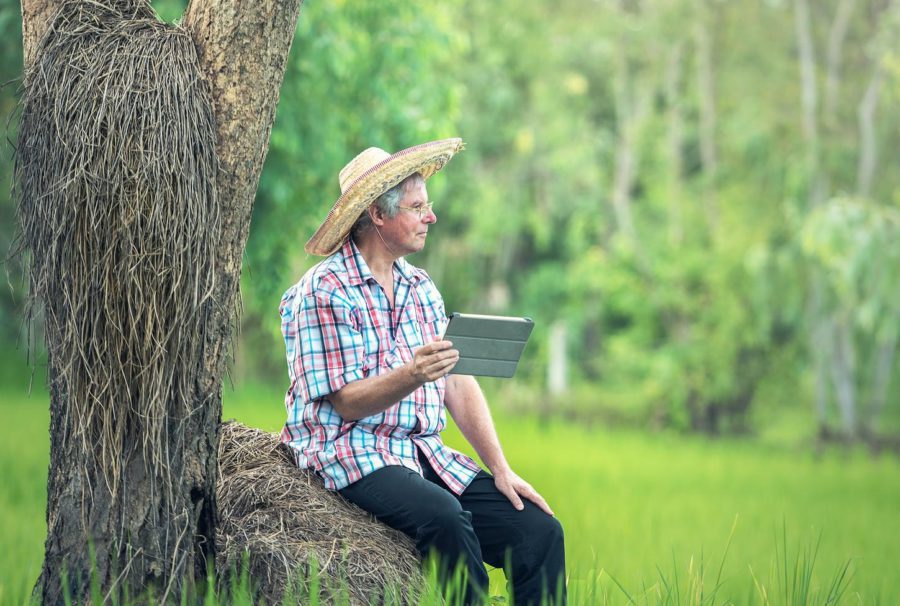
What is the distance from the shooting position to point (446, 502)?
3246 mm

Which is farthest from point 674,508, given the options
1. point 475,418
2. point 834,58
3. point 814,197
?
point 834,58

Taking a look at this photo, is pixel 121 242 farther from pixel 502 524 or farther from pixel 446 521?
pixel 502 524

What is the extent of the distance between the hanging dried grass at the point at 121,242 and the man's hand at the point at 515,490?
101cm

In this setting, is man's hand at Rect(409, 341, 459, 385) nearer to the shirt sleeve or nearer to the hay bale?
the shirt sleeve

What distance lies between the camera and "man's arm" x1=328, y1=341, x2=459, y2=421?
10.2ft

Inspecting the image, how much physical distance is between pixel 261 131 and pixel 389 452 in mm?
995

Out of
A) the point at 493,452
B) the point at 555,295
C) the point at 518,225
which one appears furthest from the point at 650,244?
the point at 493,452

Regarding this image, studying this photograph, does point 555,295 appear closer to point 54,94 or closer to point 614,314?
point 614,314

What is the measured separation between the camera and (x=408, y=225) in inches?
140

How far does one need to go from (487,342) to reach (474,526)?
0.65 metres

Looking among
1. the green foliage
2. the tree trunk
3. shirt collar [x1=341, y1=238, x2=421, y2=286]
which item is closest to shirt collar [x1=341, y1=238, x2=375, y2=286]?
shirt collar [x1=341, y1=238, x2=421, y2=286]

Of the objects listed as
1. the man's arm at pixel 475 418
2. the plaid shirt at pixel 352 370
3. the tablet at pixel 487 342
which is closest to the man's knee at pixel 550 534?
the man's arm at pixel 475 418

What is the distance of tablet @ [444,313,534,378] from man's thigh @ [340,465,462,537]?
348 millimetres

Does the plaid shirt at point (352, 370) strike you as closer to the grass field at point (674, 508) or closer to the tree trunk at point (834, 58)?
the grass field at point (674, 508)
